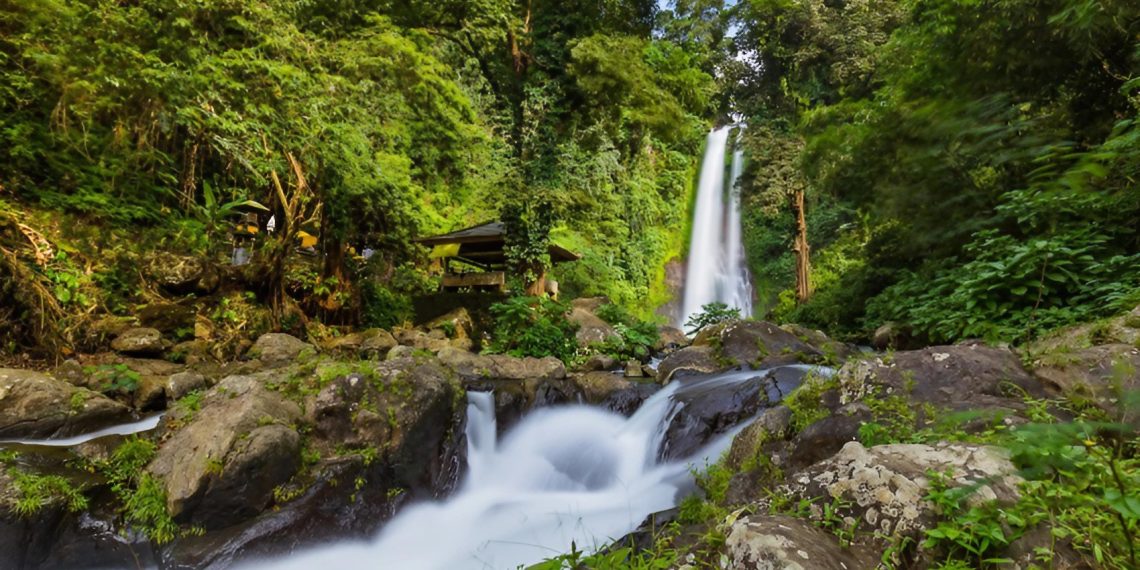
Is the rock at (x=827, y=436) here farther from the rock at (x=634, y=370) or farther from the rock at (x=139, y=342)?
the rock at (x=139, y=342)

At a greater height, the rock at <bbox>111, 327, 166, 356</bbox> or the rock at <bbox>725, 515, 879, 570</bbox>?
the rock at <bbox>725, 515, 879, 570</bbox>

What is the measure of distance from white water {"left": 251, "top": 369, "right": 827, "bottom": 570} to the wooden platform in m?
6.08

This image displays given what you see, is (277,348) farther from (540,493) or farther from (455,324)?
(540,493)

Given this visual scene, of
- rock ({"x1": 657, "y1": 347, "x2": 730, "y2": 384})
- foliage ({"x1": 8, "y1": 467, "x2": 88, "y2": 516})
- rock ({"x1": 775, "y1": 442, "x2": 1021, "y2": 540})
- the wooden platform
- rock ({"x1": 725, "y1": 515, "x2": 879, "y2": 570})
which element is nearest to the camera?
rock ({"x1": 725, "y1": 515, "x2": 879, "y2": 570})

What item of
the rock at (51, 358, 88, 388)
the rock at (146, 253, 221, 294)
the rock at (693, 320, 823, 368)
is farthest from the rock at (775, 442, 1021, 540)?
the rock at (146, 253, 221, 294)

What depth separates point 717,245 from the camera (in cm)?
2359

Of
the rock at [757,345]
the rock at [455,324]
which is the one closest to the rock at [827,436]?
the rock at [757,345]

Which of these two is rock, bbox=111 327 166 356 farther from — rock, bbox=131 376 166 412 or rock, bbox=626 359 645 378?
rock, bbox=626 359 645 378

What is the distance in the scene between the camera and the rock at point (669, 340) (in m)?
11.2

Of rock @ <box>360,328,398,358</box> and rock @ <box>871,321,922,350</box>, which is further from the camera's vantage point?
rock @ <box>360,328,398,358</box>

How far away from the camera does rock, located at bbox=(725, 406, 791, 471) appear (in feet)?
11.3

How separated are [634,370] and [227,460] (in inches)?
241

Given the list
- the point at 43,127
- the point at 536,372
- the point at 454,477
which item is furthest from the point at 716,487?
the point at 43,127

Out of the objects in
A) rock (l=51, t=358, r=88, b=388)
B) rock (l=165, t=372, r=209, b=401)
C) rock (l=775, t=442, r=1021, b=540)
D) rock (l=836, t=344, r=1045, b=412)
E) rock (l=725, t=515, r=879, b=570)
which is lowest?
rock (l=165, t=372, r=209, b=401)
